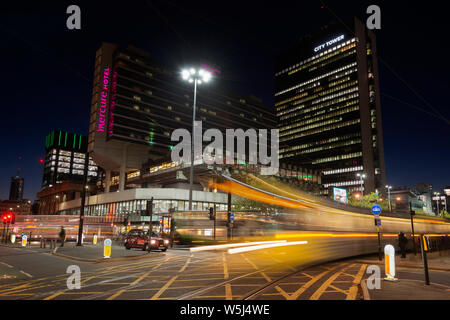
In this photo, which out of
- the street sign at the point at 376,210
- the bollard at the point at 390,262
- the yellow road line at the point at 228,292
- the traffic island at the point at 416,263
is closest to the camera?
the yellow road line at the point at 228,292

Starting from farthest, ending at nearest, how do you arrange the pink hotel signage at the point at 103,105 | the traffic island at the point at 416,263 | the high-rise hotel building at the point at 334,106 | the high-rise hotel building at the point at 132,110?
the high-rise hotel building at the point at 334,106
the high-rise hotel building at the point at 132,110
the pink hotel signage at the point at 103,105
the traffic island at the point at 416,263

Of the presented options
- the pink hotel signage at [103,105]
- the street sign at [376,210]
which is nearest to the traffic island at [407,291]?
the street sign at [376,210]

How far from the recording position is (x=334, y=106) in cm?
13825

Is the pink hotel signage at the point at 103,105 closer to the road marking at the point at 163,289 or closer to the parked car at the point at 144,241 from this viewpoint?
the parked car at the point at 144,241

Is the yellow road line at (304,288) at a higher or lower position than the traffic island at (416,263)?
higher

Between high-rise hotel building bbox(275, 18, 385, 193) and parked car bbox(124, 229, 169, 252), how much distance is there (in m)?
111

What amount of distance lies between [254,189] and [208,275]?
5.69 meters

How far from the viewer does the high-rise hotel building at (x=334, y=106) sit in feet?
413

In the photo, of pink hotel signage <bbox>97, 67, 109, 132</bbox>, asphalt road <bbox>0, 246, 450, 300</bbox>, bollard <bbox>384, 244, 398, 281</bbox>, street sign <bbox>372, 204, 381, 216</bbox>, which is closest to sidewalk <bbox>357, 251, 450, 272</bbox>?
street sign <bbox>372, 204, 381, 216</bbox>

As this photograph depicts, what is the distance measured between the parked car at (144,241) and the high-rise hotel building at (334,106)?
110738 mm

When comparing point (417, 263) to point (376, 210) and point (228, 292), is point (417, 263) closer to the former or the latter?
point (376, 210)

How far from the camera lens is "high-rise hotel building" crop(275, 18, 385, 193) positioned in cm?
12594
